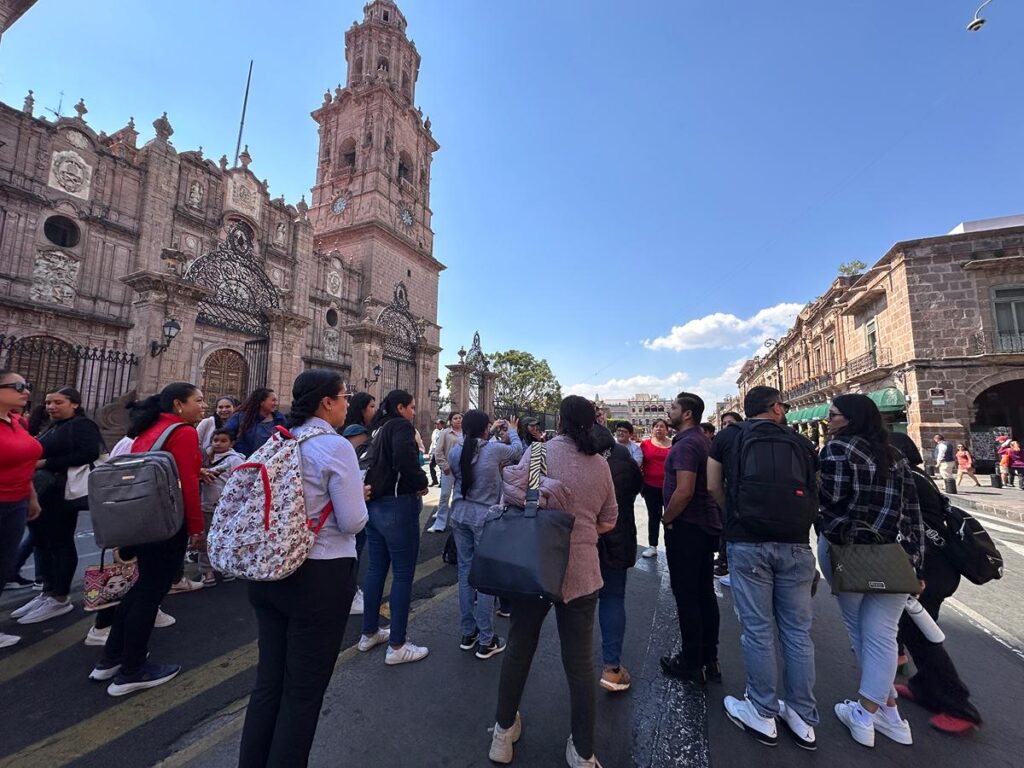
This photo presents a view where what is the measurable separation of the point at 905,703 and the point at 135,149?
25.5m

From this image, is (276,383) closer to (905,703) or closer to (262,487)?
(262,487)

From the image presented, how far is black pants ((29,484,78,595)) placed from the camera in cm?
373

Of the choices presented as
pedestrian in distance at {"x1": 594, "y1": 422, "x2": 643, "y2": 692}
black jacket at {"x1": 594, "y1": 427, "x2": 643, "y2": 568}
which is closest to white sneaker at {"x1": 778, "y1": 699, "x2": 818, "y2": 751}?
pedestrian in distance at {"x1": 594, "y1": 422, "x2": 643, "y2": 692}

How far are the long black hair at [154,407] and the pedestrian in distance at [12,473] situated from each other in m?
0.79

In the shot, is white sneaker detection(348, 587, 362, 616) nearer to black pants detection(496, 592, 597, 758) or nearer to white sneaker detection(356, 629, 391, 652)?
white sneaker detection(356, 629, 391, 652)

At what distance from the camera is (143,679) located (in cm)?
276

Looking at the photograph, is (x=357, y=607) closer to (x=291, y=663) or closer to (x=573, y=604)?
(x=291, y=663)

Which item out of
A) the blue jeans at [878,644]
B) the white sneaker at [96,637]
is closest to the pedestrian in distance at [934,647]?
the blue jeans at [878,644]

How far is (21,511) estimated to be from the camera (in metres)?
3.27

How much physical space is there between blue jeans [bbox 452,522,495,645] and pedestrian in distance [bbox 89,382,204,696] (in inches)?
74.1

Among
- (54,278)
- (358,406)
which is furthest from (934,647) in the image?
(54,278)

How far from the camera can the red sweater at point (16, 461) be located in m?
3.11

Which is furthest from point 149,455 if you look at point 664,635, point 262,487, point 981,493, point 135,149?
point 135,149

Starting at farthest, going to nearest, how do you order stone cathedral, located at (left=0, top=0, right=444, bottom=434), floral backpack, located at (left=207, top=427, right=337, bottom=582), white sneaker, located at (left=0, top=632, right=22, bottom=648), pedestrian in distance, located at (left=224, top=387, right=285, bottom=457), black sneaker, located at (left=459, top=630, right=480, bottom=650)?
stone cathedral, located at (left=0, top=0, right=444, bottom=434) → pedestrian in distance, located at (left=224, top=387, right=285, bottom=457) → black sneaker, located at (left=459, top=630, right=480, bottom=650) → white sneaker, located at (left=0, top=632, right=22, bottom=648) → floral backpack, located at (left=207, top=427, right=337, bottom=582)
